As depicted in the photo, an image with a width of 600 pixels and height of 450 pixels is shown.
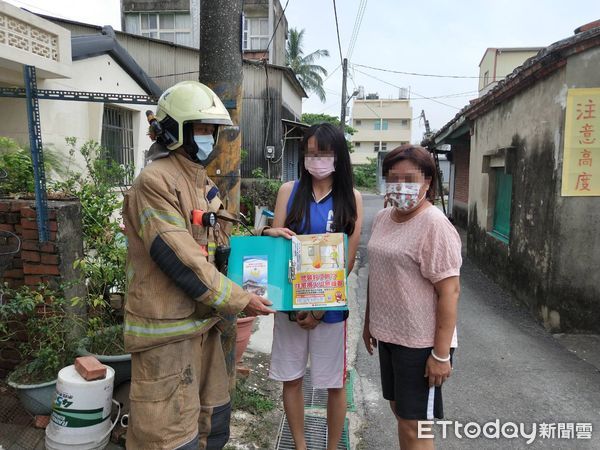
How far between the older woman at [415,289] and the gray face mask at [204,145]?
Result: 0.88 m

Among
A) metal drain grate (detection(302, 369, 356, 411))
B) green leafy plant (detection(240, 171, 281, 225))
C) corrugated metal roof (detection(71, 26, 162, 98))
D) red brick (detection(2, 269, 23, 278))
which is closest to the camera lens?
red brick (detection(2, 269, 23, 278))

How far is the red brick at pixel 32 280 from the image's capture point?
291cm

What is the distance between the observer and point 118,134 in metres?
7.89

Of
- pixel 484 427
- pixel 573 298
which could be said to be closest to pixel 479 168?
pixel 573 298

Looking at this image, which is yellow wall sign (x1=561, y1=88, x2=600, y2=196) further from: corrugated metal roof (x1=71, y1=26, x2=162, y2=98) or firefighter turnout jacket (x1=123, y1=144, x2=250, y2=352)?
corrugated metal roof (x1=71, y1=26, x2=162, y2=98)

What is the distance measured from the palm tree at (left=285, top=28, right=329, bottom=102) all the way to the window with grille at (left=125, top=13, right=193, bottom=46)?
1236cm

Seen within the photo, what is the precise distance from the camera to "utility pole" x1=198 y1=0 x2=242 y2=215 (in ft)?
8.50

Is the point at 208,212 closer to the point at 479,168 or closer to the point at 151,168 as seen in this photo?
the point at 151,168

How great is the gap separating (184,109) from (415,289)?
1.34 meters

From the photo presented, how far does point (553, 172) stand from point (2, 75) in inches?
261

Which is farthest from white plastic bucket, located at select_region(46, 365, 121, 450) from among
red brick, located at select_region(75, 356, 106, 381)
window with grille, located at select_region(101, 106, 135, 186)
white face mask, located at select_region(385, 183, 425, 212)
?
window with grille, located at select_region(101, 106, 135, 186)

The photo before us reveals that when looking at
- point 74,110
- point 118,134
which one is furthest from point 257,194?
point 74,110

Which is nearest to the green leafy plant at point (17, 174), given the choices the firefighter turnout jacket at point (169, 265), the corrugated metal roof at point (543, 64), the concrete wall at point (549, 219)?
the firefighter turnout jacket at point (169, 265)

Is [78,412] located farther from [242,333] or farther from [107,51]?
[107,51]
